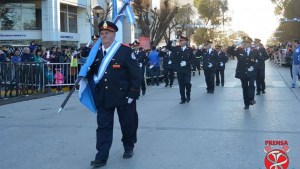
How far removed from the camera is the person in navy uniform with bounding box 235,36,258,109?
11.9m

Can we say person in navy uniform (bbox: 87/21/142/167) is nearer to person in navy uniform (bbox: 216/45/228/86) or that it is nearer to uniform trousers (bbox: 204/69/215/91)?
uniform trousers (bbox: 204/69/215/91)

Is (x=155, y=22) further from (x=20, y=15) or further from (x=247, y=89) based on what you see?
(x=247, y=89)

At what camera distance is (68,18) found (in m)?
38.3

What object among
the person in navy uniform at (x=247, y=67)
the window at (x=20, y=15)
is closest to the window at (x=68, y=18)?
the window at (x=20, y=15)

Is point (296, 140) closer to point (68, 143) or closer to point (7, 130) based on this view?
point (68, 143)

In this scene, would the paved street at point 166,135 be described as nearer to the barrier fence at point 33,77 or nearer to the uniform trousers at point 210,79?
the barrier fence at point 33,77

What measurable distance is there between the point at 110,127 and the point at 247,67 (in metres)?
6.53

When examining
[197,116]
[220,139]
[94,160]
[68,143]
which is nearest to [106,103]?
[94,160]

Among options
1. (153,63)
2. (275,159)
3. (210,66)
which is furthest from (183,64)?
(275,159)

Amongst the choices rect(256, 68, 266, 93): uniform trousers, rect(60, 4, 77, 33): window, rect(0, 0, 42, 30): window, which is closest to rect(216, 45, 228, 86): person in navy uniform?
rect(256, 68, 266, 93): uniform trousers

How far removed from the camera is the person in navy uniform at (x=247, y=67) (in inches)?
469

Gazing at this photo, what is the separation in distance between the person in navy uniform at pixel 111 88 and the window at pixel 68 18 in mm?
31914

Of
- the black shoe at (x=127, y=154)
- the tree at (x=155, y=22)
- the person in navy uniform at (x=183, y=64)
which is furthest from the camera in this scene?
the tree at (x=155, y=22)

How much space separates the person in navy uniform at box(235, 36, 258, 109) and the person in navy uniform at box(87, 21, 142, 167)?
5.90m
